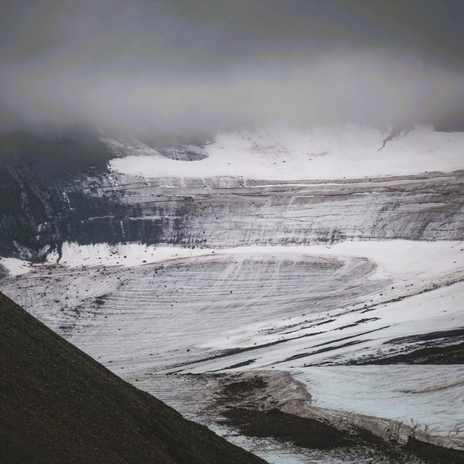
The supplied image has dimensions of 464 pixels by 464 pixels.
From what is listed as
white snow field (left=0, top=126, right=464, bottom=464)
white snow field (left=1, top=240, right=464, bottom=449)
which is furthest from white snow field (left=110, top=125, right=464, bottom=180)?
white snow field (left=1, top=240, right=464, bottom=449)

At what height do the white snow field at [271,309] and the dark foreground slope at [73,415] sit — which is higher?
the dark foreground slope at [73,415]

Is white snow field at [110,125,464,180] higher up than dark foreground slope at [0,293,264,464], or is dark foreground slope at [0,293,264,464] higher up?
white snow field at [110,125,464,180]

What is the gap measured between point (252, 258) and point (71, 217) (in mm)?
18895

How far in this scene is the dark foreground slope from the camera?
20906 millimetres

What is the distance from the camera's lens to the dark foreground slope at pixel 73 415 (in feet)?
68.6

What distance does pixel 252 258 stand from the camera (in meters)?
78.1

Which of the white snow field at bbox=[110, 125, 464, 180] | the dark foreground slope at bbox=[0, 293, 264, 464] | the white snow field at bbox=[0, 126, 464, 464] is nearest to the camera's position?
the dark foreground slope at bbox=[0, 293, 264, 464]

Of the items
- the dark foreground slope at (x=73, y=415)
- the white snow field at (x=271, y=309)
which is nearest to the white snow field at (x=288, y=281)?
the white snow field at (x=271, y=309)

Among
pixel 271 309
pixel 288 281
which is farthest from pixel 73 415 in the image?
pixel 288 281

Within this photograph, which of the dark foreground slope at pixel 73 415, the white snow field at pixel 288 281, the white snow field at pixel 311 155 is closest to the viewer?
the dark foreground slope at pixel 73 415

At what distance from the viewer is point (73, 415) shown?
75.8ft

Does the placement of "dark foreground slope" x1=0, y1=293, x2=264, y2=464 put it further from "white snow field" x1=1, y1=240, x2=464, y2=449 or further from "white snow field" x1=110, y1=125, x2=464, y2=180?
"white snow field" x1=110, y1=125, x2=464, y2=180

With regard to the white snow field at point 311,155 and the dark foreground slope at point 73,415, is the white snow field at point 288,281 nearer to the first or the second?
the white snow field at point 311,155

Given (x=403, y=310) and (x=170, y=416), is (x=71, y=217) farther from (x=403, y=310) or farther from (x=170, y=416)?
(x=170, y=416)
